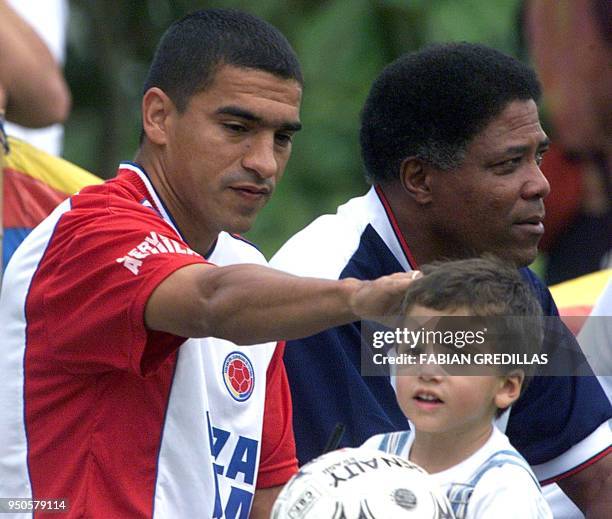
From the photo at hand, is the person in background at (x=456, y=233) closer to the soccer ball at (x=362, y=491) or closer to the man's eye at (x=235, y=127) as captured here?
the man's eye at (x=235, y=127)

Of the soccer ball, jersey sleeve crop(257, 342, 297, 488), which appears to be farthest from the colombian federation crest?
the soccer ball

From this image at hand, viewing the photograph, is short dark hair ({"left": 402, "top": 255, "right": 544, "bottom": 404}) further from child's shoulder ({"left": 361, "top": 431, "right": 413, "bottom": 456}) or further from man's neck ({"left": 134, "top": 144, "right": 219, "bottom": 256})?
man's neck ({"left": 134, "top": 144, "right": 219, "bottom": 256})

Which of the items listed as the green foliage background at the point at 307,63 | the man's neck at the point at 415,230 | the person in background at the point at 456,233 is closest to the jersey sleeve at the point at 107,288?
the person in background at the point at 456,233

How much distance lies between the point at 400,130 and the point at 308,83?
4.01 meters

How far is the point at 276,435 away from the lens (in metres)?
3.73

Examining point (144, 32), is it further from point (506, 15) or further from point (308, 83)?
point (506, 15)

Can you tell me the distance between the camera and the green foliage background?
25.6 feet

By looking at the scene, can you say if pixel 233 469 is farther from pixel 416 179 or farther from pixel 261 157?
pixel 416 179

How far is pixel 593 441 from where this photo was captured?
3984 millimetres

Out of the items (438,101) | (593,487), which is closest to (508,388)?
(593,487)

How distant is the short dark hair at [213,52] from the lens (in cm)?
355

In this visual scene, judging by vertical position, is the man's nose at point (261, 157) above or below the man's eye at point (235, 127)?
below

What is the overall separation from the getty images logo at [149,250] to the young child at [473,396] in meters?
0.54

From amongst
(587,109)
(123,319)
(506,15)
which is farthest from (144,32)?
(123,319)
